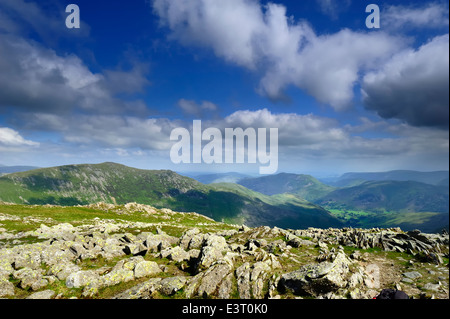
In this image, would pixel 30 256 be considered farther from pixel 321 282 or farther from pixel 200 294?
pixel 321 282

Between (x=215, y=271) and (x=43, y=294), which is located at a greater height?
(x=215, y=271)

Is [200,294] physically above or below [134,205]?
above

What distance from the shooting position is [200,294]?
1850 cm

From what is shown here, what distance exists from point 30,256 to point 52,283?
773 centimetres

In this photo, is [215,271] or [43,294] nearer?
[43,294]

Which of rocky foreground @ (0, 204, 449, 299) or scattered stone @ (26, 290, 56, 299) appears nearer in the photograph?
scattered stone @ (26, 290, 56, 299)

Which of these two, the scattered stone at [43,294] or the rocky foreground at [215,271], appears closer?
the scattered stone at [43,294]
